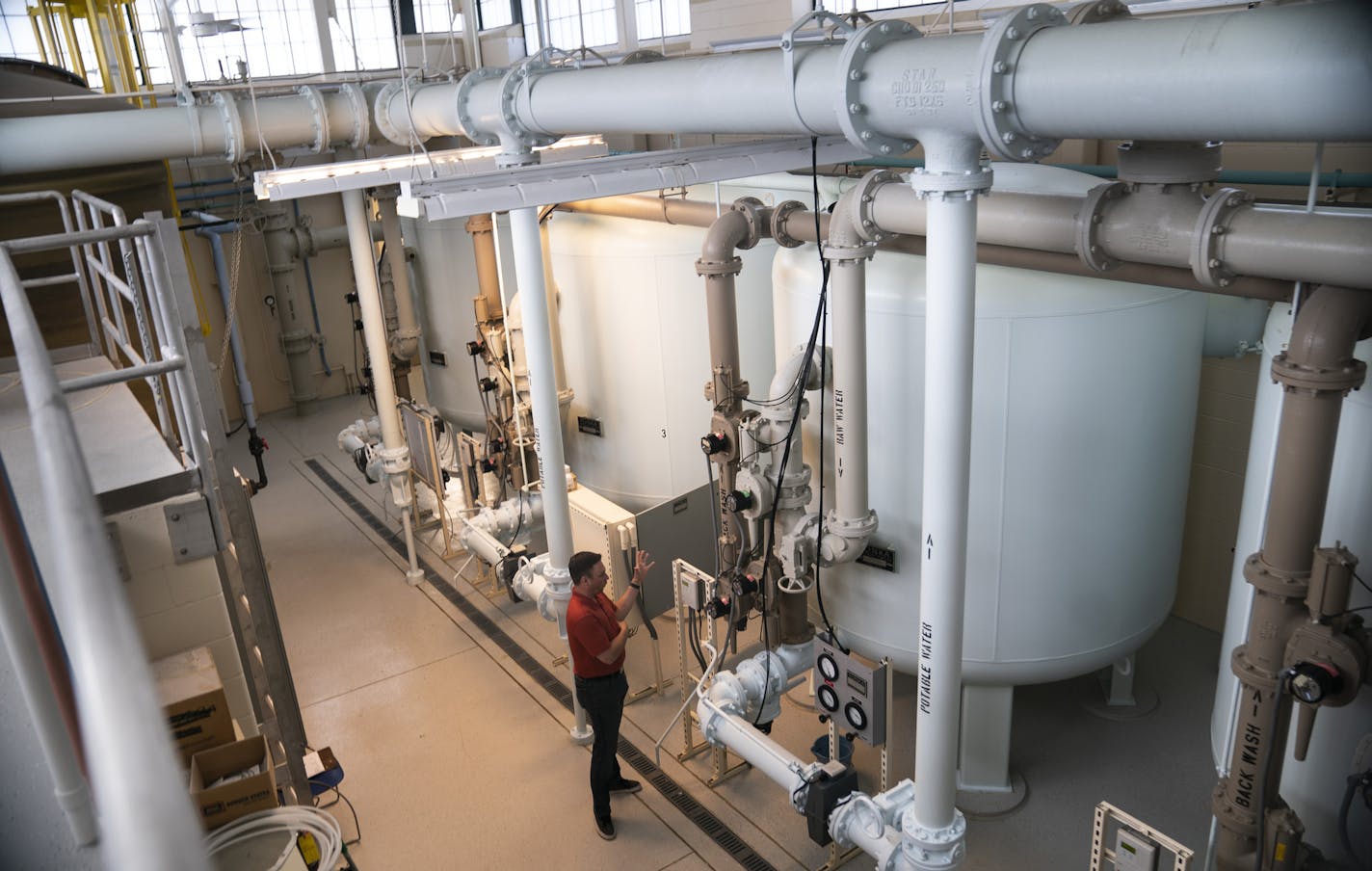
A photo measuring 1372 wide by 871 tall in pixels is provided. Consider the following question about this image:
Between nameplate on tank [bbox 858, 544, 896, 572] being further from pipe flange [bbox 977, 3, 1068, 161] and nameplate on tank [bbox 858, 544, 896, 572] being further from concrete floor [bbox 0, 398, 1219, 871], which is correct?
pipe flange [bbox 977, 3, 1068, 161]

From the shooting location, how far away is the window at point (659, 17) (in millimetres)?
9000

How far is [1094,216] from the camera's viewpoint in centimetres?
386

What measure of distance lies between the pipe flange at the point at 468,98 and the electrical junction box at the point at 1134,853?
14.9 feet

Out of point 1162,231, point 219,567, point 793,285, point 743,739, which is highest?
point 1162,231

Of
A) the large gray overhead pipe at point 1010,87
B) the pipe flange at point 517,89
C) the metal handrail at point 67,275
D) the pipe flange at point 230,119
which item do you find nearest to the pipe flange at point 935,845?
the large gray overhead pipe at point 1010,87

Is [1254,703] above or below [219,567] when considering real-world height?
below

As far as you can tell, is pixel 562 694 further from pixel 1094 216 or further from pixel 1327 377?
pixel 1327 377

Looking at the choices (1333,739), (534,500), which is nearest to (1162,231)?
(1333,739)

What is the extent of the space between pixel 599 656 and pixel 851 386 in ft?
6.53

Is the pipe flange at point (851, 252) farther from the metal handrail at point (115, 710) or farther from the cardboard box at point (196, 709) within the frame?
the metal handrail at point (115, 710)

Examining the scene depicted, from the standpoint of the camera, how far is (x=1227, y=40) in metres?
2.48

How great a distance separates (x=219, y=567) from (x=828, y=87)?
3.12 m

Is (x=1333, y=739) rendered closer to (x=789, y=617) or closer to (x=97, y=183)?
(x=789, y=617)

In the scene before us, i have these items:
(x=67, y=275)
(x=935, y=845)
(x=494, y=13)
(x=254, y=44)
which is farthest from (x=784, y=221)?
(x=254, y=44)
